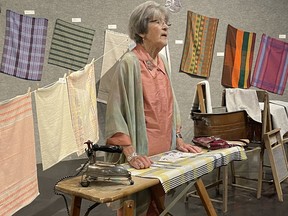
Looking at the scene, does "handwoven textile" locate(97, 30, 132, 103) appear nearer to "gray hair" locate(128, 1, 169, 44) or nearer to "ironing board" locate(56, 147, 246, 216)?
"gray hair" locate(128, 1, 169, 44)

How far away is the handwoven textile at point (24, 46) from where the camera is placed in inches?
171

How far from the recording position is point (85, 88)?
3.66 meters

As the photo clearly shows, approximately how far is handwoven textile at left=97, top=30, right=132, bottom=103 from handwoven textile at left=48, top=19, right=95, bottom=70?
254 mm

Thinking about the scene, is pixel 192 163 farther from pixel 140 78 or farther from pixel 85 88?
pixel 85 88

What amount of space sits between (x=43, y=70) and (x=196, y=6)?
→ 221 cm

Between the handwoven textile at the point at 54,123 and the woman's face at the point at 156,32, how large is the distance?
4.23 feet

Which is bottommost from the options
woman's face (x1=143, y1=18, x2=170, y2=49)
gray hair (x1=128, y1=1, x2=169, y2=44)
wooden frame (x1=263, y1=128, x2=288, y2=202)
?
wooden frame (x1=263, y1=128, x2=288, y2=202)

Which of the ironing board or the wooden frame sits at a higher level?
the ironing board

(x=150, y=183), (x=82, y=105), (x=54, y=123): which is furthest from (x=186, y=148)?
(x=82, y=105)

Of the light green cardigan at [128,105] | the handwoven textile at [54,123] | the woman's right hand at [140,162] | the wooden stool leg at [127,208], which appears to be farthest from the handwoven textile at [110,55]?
the wooden stool leg at [127,208]

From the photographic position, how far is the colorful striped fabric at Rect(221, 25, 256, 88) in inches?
216

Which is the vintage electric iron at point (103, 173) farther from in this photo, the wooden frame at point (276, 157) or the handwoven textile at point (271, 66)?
the handwoven textile at point (271, 66)

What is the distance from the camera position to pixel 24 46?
4.40 m

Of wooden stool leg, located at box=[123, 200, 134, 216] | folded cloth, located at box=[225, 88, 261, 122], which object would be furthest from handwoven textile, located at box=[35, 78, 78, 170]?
wooden stool leg, located at box=[123, 200, 134, 216]
